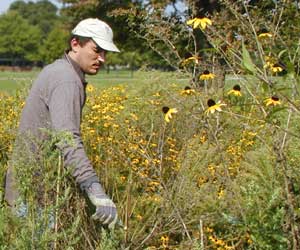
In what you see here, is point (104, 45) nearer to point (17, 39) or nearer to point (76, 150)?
point (76, 150)

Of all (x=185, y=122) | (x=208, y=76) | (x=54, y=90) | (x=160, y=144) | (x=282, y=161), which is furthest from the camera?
(x=185, y=122)

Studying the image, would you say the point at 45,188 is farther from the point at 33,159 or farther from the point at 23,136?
the point at 23,136

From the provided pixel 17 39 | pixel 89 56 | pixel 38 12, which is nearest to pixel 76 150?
pixel 89 56

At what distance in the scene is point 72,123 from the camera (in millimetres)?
3014

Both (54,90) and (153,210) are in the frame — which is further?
(153,210)

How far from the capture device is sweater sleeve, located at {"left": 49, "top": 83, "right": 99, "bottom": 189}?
294 centimetres

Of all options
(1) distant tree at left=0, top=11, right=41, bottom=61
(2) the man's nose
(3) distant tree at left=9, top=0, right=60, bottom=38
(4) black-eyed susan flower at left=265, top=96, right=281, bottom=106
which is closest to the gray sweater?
(2) the man's nose

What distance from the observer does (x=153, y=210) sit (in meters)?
3.81

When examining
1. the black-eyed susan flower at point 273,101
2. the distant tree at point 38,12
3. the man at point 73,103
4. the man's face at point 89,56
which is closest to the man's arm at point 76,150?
the man at point 73,103

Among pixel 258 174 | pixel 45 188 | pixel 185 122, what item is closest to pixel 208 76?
pixel 258 174

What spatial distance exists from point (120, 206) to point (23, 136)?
2.97 feet

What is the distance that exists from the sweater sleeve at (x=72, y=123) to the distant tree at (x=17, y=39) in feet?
272

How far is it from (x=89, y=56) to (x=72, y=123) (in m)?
0.43

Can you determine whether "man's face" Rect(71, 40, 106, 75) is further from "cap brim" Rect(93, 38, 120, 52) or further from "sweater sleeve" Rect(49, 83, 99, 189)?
"sweater sleeve" Rect(49, 83, 99, 189)
